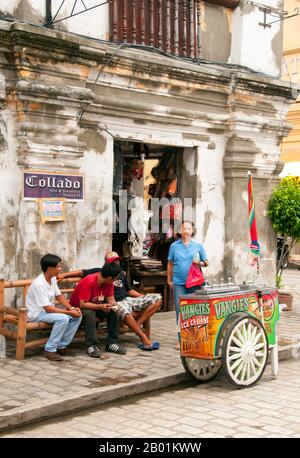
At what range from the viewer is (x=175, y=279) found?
778 cm

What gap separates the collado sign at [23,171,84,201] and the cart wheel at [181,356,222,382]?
2.52 meters

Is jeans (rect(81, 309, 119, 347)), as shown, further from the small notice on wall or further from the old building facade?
the small notice on wall

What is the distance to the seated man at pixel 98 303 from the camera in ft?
23.5

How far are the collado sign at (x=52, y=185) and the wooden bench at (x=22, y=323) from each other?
976 mm

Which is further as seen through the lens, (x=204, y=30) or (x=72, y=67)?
(x=204, y=30)

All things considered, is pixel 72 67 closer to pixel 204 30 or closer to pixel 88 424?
pixel 204 30

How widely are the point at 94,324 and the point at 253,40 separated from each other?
541 centimetres

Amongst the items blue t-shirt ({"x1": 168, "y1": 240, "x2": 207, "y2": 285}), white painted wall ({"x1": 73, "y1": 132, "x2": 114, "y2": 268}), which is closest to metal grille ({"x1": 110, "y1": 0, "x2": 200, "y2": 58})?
white painted wall ({"x1": 73, "y1": 132, "x2": 114, "y2": 268})

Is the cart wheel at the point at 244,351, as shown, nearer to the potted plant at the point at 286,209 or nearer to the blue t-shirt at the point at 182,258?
the blue t-shirt at the point at 182,258

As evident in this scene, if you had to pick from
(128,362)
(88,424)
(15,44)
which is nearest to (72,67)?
(15,44)

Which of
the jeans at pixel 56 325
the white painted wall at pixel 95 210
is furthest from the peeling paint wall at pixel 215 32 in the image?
the jeans at pixel 56 325

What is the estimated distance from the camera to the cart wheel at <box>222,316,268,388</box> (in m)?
6.16

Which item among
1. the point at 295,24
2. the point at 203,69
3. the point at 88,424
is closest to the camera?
the point at 88,424

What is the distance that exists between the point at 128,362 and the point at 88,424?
5.75ft
